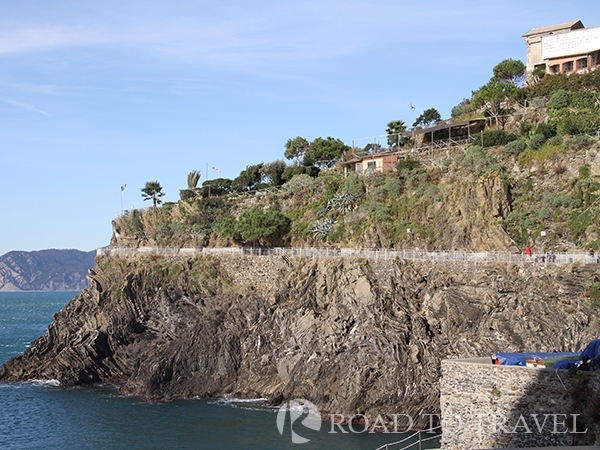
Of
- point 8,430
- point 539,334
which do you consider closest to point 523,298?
point 539,334

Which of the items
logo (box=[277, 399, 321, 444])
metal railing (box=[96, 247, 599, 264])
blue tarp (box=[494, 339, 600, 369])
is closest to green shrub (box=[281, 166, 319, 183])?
metal railing (box=[96, 247, 599, 264])

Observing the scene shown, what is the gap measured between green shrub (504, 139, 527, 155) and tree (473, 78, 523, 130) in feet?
25.0

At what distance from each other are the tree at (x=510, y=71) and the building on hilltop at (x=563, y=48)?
1.45 metres

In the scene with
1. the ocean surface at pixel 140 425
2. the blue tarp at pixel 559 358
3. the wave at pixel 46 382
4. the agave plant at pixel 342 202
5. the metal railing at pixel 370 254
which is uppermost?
the agave plant at pixel 342 202

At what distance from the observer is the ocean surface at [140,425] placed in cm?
3947

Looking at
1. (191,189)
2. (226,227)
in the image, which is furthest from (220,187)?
(226,227)

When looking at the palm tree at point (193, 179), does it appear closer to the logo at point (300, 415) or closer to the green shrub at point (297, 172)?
the green shrub at point (297, 172)

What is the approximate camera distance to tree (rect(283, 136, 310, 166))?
303 feet

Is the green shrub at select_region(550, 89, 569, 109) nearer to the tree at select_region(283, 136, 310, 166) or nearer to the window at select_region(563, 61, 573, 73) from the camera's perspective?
the window at select_region(563, 61, 573, 73)

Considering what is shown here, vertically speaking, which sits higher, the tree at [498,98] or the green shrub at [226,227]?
the tree at [498,98]

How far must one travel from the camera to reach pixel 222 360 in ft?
171

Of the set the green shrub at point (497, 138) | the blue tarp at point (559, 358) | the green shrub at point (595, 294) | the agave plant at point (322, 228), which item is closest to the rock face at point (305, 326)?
the green shrub at point (595, 294)

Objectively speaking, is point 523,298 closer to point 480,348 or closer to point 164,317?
point 480,348

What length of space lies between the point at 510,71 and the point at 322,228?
33502 millimetres
